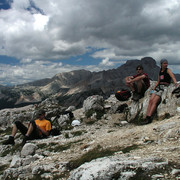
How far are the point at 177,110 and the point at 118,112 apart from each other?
26.0 ft


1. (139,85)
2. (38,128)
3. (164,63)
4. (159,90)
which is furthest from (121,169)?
(139,85)

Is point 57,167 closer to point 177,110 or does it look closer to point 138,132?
point 138,132

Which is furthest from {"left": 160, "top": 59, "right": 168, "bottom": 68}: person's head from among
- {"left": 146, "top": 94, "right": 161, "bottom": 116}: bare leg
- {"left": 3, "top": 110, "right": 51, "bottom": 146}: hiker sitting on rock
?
{"left": 3, "top": 110, "right": 51, "bottom": 146}: hiker sitting on rock

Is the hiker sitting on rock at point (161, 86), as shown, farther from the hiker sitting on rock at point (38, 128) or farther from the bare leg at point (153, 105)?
the hiker sitting on rock at point (38, 128)

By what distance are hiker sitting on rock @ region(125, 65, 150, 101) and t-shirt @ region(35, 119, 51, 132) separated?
8100 mm

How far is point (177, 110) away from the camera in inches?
467

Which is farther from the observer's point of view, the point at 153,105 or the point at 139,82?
the point at 139,82

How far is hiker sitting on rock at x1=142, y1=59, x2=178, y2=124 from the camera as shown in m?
12.6

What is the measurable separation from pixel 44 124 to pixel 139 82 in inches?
370

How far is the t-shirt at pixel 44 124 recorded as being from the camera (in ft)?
46.3

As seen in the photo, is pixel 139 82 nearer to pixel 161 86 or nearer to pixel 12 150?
pixel 161 86

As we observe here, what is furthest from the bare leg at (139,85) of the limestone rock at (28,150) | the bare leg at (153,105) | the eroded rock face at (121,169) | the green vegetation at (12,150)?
the green vegetation at (12,150)

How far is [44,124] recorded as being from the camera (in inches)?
559

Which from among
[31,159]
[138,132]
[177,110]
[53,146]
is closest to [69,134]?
[53,146]
